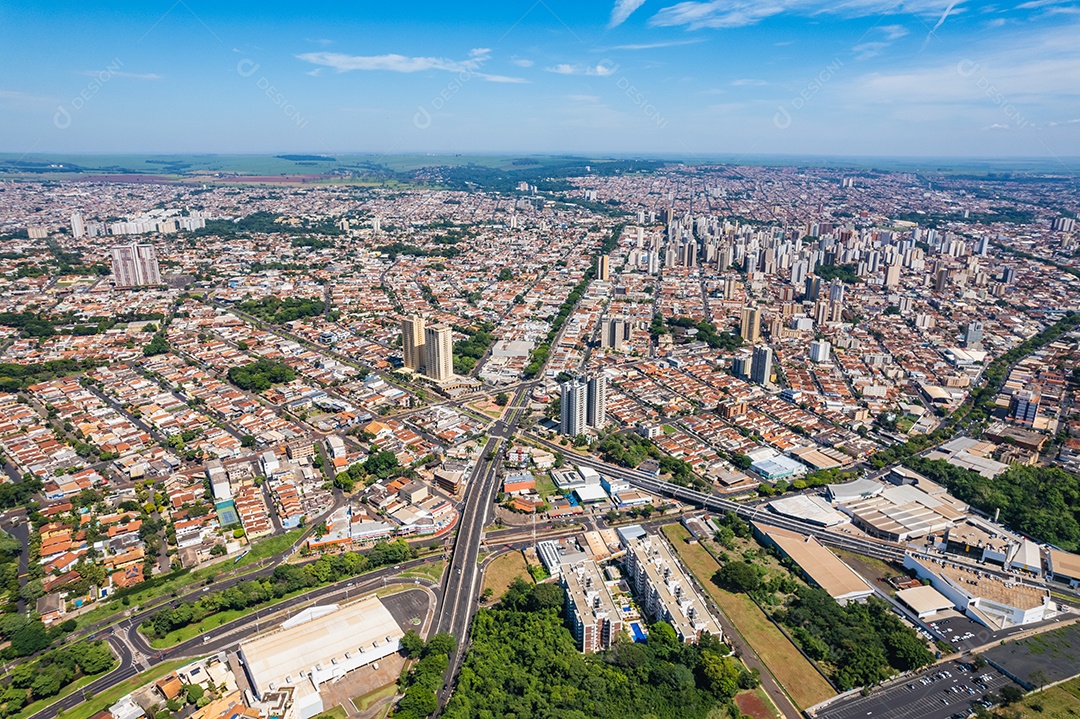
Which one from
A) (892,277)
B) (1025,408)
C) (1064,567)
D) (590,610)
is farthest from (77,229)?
(1064,567)

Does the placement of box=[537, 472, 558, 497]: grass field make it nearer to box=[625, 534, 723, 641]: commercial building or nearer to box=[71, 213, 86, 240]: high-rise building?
box=[625, 534, 723, 641]: commercial building

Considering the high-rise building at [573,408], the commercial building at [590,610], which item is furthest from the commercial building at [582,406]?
the commercial building at [590,610]

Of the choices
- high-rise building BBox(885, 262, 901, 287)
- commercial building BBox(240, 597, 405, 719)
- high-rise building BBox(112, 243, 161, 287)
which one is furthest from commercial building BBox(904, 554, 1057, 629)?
high-rise building BBox(112, 243, 161, 287)

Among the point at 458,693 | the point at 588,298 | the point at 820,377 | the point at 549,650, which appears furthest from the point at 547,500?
the point at 588,298

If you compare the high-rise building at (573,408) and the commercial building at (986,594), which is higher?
the high-rise building at (573,408)

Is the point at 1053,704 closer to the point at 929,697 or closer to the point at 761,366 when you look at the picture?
the point at 929,697

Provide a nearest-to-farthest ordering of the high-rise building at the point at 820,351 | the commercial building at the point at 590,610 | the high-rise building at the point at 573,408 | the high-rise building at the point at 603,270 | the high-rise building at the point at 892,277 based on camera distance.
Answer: the commercial building at the point at 590,610
the high-rise building at the point at 573,408
the high-rise building at the point at 820,351
the high-rise building at the point at 892,277
the high-rise building at the point at 603,270

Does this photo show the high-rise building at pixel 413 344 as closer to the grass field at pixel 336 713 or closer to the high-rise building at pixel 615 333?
the high-rise building at pixel 615 333
